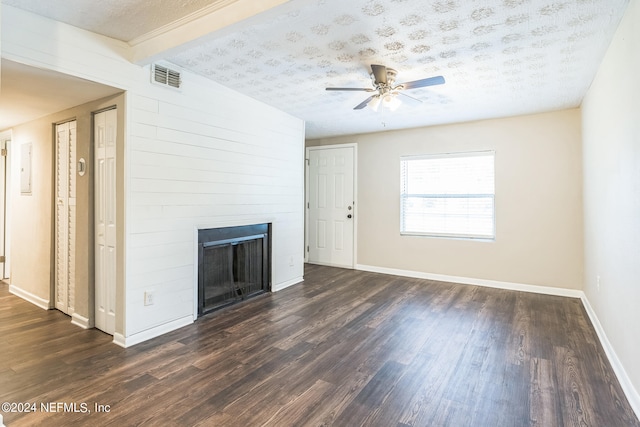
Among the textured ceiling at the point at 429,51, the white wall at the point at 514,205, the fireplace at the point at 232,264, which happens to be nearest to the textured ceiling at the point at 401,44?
the textured ceiling at the point at 429,51

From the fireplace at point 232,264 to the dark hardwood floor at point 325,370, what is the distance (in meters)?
0.21

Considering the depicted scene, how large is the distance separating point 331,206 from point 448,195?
2.06 m

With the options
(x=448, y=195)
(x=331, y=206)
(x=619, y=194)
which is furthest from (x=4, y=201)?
(x=619, y=194)

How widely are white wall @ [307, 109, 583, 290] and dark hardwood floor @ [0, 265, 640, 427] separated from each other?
2.93 ft

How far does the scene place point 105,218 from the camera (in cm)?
301

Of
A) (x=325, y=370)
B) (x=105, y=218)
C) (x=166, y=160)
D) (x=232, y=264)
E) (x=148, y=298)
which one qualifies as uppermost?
(x=166, y=160)

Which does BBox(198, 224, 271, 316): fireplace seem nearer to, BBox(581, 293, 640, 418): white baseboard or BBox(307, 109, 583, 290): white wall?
BBox(307, 109, 583, 290): white wall

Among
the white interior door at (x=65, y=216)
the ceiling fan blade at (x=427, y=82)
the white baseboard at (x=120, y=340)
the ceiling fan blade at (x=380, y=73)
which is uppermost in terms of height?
the ceiling fan blade at (x=380, y=73)

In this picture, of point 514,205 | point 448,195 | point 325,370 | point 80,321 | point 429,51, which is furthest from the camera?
point 448,195

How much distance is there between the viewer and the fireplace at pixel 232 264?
11.5 ft

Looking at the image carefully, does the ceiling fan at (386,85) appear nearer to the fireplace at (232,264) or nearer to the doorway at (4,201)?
the fireplace at (232,264)

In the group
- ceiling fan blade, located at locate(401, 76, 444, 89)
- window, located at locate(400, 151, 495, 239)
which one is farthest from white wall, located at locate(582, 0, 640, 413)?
window, located at locate(400, 151, 495, 239)

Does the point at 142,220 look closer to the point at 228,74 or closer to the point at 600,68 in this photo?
the point at 228,74

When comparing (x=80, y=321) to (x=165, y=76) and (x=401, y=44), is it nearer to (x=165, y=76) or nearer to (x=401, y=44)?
(x=165, y=76)
